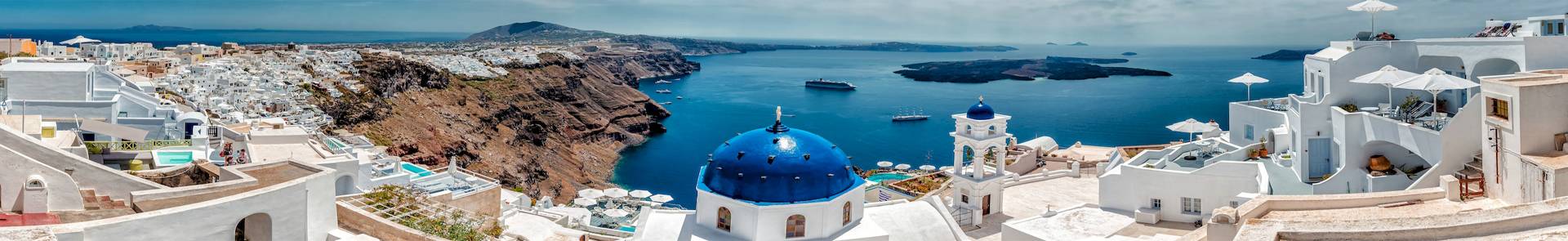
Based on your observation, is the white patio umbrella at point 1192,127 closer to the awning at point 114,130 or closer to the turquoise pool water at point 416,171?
the turquoise pool water at point 416,171

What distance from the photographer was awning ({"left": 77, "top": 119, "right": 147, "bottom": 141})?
69.2 feet

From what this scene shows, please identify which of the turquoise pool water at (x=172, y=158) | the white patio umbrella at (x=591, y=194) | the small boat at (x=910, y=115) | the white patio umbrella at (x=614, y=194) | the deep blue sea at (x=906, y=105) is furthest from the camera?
the small boat at (x=910, y=115)

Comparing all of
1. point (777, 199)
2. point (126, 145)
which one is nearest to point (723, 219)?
point (777, 199)

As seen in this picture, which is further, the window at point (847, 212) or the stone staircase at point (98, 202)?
the window at point (847, 212)

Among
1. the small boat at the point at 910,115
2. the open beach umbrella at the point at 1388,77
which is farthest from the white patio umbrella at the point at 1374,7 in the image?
the small boat at the point at 910,115

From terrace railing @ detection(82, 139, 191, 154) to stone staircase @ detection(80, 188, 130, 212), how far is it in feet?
17.6

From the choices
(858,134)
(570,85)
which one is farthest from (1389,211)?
(570,85)

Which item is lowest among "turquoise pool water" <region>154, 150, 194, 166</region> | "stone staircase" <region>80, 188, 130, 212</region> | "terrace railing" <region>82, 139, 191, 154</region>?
"stone staircase" <region>80, 188, 130, 212</region>

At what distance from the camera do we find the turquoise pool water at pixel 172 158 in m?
19.0

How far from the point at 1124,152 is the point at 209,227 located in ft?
86.4

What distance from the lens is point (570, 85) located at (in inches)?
3784

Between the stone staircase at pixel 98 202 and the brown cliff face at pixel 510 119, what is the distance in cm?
2959

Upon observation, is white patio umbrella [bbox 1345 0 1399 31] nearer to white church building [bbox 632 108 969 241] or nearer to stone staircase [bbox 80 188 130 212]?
white church building [bbox 632 108 969 241]

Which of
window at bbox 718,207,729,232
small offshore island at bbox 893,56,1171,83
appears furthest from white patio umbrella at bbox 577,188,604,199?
small offshore island at bbox 893,56,1171,83
